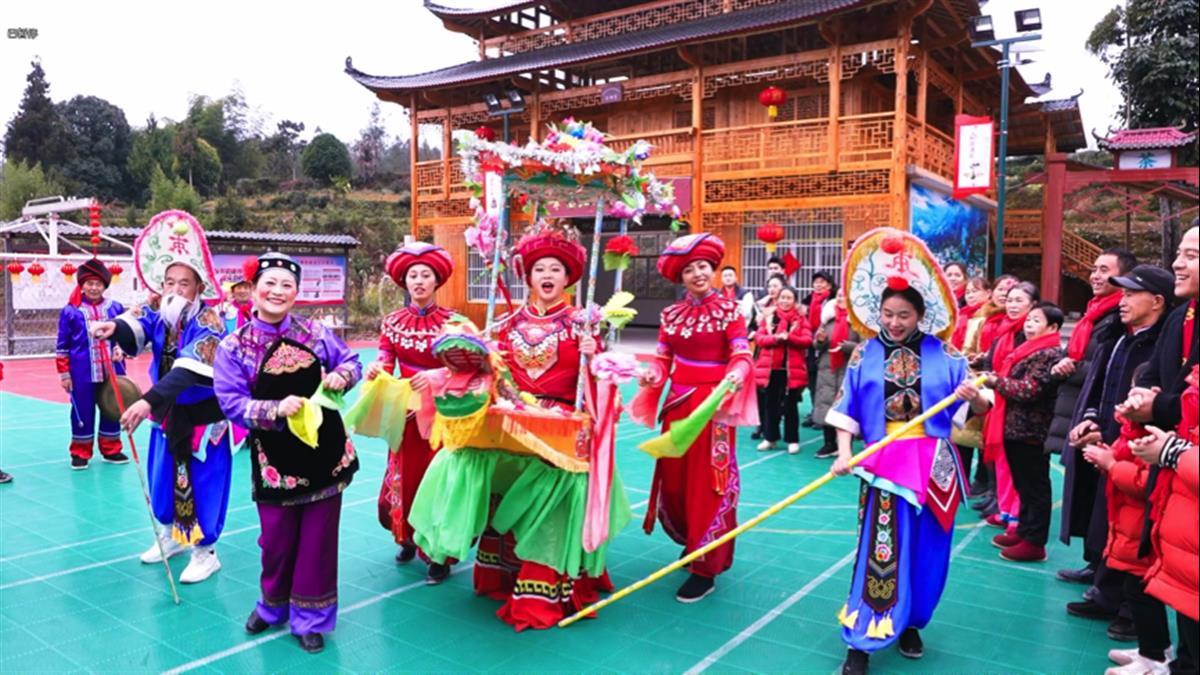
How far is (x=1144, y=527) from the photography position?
304 centimetres

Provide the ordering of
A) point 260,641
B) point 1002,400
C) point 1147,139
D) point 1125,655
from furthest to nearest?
1. point 1147,139
2. point 1002,400
3. point 260,641
4. point 1125,655

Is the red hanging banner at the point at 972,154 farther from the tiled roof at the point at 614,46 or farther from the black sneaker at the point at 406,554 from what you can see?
the black sneaker at the point at 406,554

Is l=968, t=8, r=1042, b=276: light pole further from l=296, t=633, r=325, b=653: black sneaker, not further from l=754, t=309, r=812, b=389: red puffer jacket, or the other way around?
l=296, t=633, r=325, b=653: black sneaker

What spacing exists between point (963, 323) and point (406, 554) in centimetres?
447

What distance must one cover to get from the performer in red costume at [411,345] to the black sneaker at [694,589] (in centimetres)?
128

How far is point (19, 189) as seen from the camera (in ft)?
98.5

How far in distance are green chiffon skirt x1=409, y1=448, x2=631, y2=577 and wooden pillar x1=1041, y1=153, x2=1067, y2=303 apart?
46.6 ft

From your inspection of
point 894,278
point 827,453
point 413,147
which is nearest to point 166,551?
point 894,278

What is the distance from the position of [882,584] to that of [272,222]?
112ft

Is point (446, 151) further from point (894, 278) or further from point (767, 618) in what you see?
point (894, 278)

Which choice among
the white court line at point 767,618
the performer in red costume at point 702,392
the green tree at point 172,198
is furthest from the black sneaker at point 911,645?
the green tree at point 172,198

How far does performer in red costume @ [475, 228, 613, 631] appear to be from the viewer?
12.6ft

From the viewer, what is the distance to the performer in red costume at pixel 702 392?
419 cm

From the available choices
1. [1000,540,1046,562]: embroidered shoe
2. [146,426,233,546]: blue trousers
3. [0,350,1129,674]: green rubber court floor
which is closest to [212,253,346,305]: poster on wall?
[0,350,1129,674]: green rubber court floor
